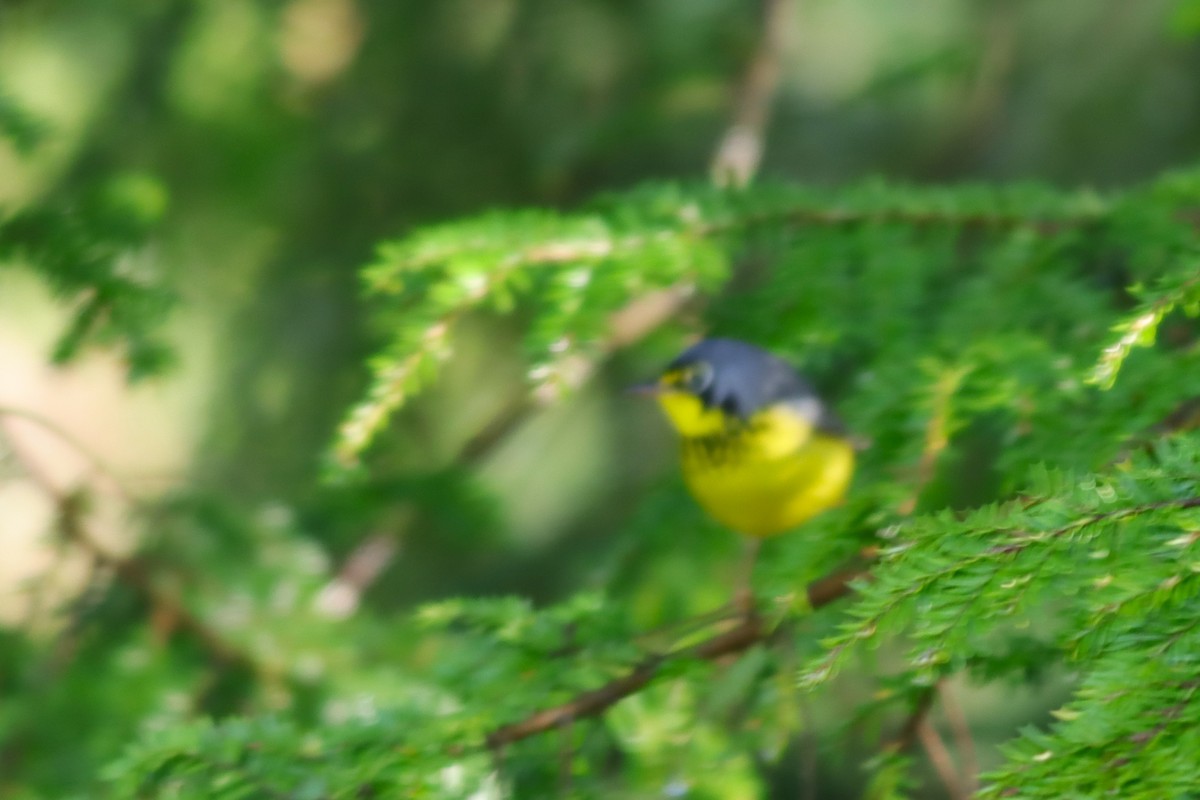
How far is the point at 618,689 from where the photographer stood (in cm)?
104

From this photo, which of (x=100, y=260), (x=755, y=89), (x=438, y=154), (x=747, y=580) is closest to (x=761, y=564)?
(x=747, y=580)

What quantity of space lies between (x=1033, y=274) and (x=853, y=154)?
51.6 inches

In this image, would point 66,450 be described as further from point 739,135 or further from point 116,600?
point 739,135

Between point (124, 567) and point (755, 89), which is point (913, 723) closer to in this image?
point (124, 567)

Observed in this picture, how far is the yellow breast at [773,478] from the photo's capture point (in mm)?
1475

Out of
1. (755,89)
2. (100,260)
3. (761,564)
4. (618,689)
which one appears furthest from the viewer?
(755,89)

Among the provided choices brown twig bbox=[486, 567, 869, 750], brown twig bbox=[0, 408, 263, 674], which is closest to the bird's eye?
brown twig bbox=[486, 567, 869, 750]

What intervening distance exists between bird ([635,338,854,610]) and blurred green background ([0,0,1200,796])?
0.30 metres

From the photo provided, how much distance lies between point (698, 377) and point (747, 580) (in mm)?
316

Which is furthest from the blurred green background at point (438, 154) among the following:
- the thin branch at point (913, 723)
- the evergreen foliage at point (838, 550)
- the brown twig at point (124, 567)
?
the thin branch at point (913, 723)

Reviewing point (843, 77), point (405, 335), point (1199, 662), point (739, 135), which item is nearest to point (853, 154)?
point (843, 77)

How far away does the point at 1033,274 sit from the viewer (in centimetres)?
149

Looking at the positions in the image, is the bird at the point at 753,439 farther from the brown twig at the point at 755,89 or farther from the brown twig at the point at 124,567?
the brown twig at the point at 124,567

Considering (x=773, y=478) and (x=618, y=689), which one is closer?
(x=618, y=689)
